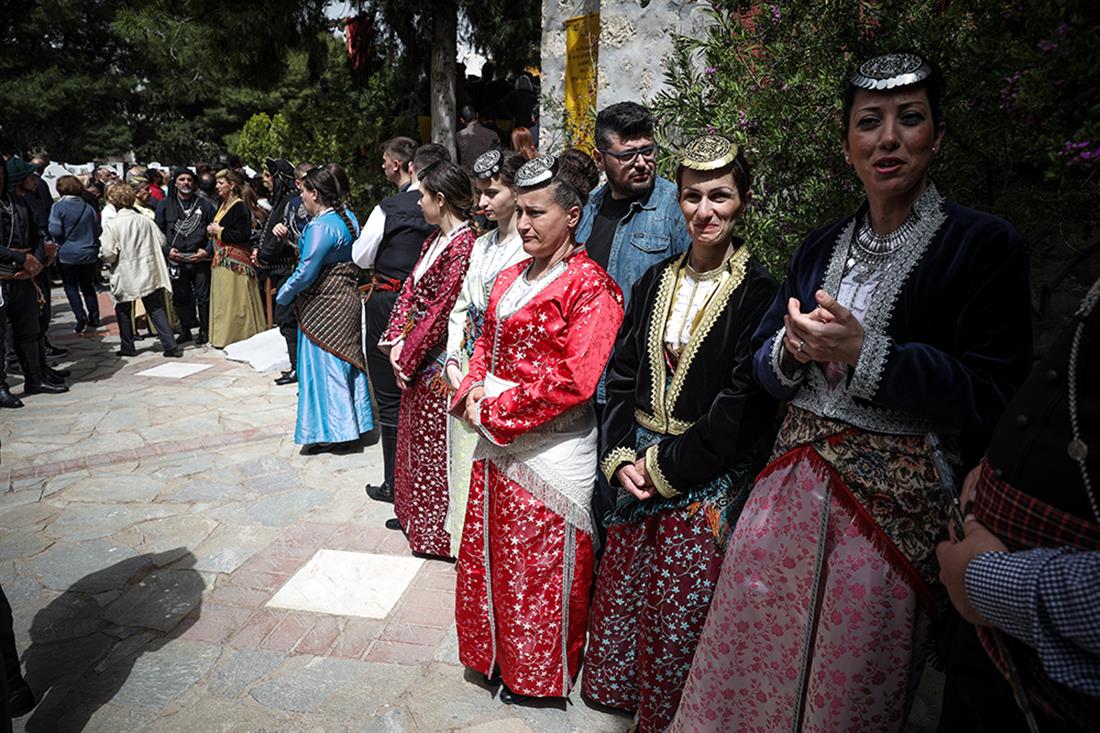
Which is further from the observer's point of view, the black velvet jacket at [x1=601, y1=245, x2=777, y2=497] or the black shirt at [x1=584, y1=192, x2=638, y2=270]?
the black shirt at [x1=584, y1=192, x2=638, y2=270]

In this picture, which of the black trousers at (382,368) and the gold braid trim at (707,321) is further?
the black trousers at (382,368)

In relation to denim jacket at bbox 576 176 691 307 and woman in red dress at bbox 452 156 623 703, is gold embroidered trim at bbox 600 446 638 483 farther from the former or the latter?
denim jacket at bbox 576 176 691 307

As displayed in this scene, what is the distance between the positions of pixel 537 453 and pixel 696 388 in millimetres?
696

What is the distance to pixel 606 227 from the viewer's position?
132 inches

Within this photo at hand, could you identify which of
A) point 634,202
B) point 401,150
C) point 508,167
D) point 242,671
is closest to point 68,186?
point 401,150

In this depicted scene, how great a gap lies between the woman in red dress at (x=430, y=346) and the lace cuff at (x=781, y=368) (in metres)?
2.10

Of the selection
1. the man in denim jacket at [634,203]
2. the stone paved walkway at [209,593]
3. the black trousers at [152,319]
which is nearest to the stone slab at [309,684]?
the stone paved walkway at [209,593]

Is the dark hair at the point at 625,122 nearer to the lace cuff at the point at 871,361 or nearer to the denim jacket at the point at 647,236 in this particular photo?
the denim jacket at the point at 647,236

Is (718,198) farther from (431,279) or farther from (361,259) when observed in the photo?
(361,259)

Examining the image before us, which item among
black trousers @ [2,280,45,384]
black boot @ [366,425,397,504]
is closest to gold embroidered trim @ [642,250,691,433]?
black boot @ [366,425,397,504]

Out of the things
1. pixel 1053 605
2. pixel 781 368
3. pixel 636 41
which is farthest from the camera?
pixel 636 41

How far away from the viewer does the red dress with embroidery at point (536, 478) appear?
2.49 meters

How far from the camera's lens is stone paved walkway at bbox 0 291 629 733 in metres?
2.73

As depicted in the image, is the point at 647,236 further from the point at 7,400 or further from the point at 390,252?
the point at 7,400
